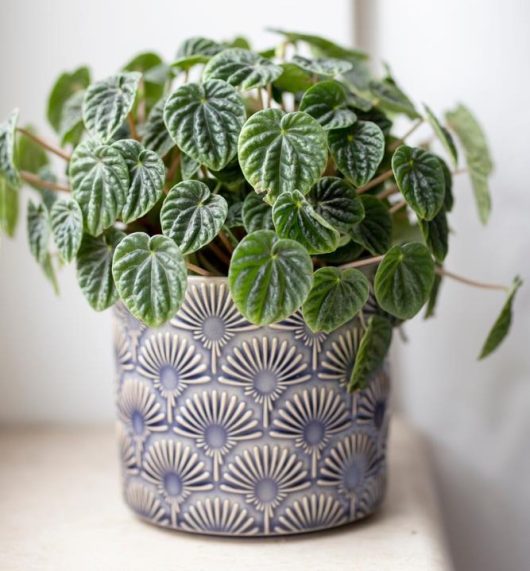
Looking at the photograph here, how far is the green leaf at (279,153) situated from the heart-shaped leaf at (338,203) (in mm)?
52

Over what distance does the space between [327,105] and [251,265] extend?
0.20m

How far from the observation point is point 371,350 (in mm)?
889

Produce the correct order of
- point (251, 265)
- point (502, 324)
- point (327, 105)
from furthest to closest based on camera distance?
point (502, 324) → point (327, 105) → point (251, 265)

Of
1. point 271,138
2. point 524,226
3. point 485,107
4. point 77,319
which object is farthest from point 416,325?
point 271,138

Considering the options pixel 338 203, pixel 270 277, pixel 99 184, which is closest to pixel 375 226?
pixel 338 203

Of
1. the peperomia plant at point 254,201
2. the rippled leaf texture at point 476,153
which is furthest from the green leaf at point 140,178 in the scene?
the rippled leaf texture at point 476,153

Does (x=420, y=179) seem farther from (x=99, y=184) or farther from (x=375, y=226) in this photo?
(x=99, y=184)

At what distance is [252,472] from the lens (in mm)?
895

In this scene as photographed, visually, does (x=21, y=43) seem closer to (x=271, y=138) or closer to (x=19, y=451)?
(x=19, y=451)

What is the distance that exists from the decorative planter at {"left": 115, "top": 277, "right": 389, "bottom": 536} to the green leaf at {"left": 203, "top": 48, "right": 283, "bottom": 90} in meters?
0.19

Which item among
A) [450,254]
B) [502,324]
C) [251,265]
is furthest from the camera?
[450,254]

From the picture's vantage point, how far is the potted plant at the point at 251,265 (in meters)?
0.77

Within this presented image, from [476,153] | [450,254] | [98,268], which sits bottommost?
[450,254]

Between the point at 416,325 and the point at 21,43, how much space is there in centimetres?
73
